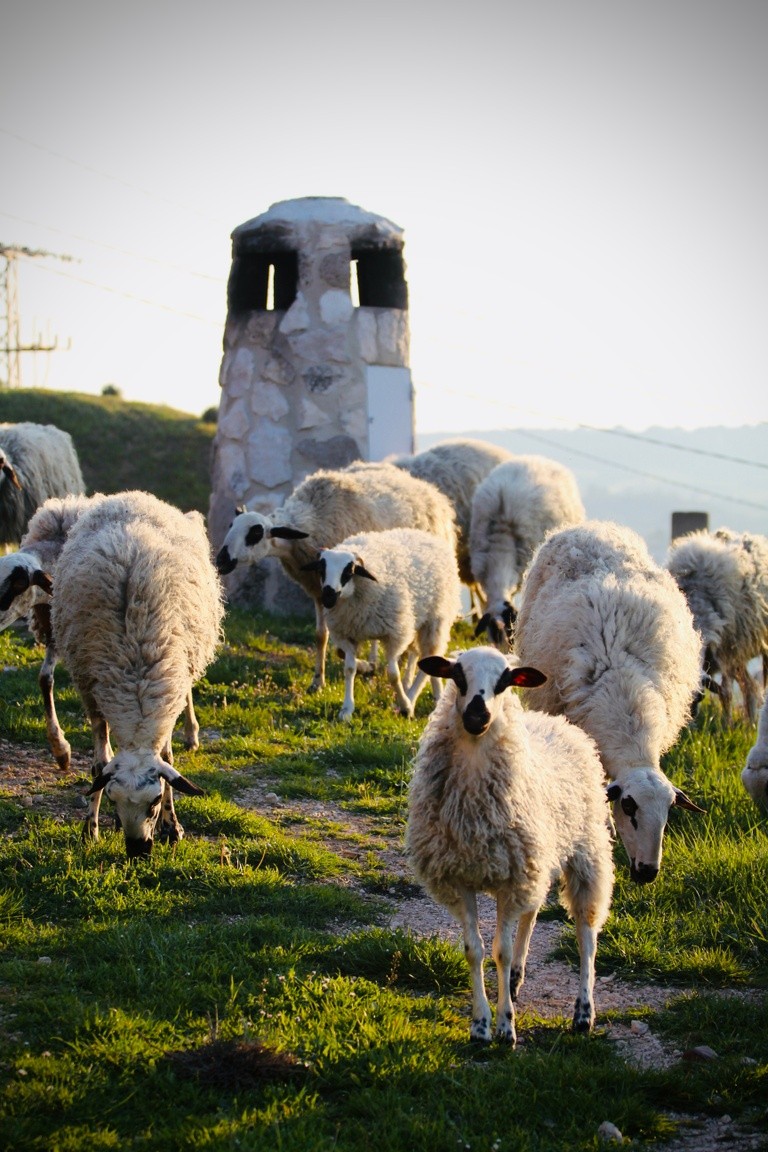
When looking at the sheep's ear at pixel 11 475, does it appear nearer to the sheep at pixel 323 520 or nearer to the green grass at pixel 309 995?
the sheep at pixel 323 520

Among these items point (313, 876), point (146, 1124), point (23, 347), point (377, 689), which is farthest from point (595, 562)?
point (23, 347)

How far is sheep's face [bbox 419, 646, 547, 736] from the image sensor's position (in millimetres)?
4520

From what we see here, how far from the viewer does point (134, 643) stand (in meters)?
6.32

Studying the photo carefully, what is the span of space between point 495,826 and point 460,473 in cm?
960

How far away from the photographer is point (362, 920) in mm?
5641

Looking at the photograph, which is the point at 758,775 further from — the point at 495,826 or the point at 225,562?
the point at 225,562

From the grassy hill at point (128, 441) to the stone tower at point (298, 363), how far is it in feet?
21.4

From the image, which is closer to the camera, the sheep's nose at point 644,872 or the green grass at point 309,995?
the green grass at point 309,995

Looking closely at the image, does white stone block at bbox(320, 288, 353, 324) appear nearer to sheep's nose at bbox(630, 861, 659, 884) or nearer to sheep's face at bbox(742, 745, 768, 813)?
sheep's face at bbox(742, 745, 768, 813)

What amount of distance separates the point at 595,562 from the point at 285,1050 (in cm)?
376

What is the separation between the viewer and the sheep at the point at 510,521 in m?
12.2

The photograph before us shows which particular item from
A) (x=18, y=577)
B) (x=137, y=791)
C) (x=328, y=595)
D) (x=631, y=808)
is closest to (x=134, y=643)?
(x=137, y=791)

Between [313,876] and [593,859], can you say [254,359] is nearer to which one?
[313,876]

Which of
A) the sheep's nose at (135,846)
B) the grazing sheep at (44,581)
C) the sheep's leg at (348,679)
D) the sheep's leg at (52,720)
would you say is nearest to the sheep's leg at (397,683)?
the sheep's leg at (348,679)
